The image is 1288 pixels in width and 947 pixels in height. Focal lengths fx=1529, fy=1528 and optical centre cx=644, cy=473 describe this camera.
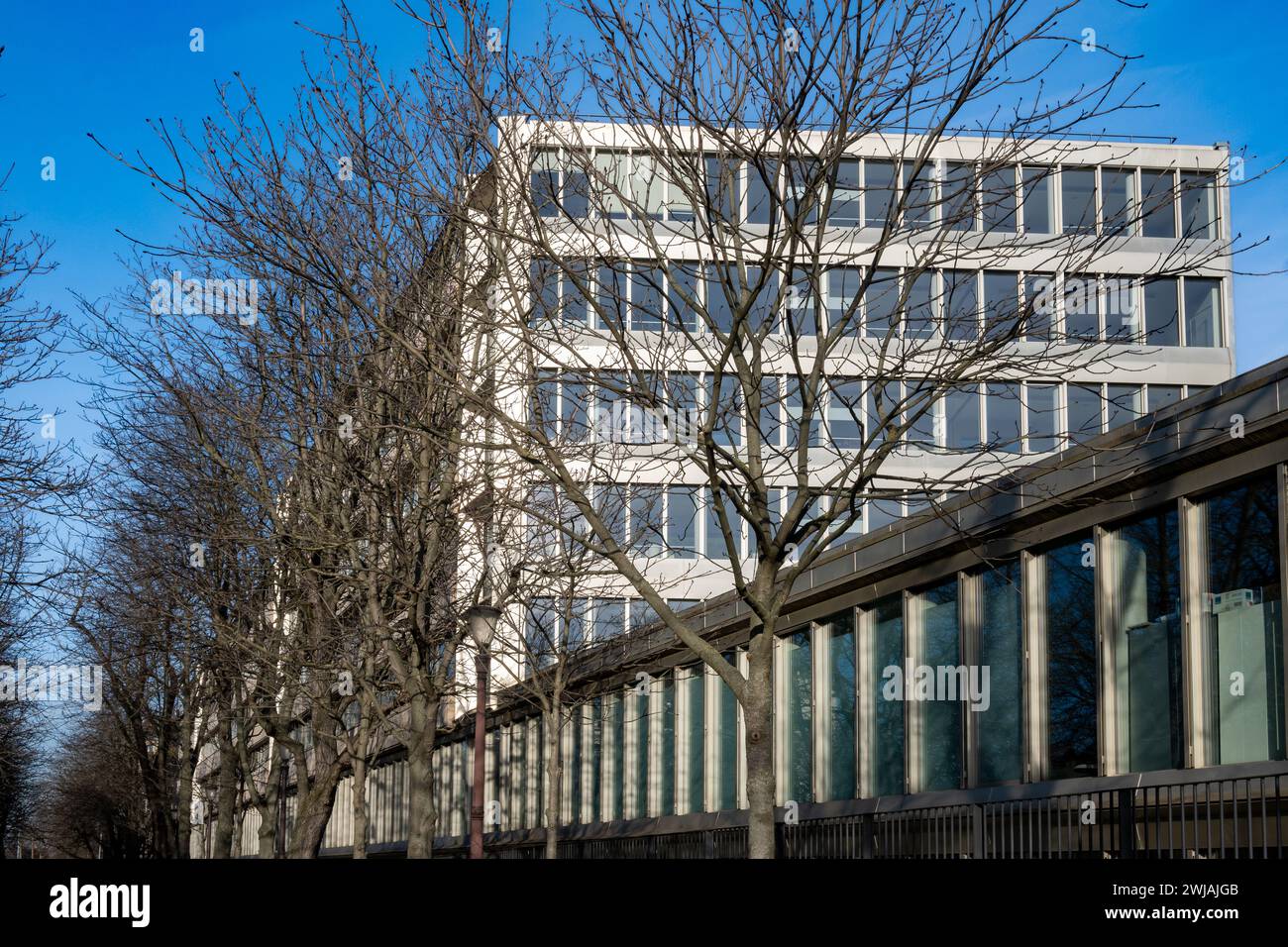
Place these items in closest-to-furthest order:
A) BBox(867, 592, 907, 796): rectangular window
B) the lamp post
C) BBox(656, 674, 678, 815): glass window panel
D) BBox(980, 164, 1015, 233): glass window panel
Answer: BBox(980, 164, 1015, 233): glass window panel, the lamp post, BBox(867, 592, 907, 796): rectangular window, BBox(656, 674, 678, 815): glass window panel

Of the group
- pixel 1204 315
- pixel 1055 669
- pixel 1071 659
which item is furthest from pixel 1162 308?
pixel 1071 659

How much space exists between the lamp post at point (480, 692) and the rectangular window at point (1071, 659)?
260 inches

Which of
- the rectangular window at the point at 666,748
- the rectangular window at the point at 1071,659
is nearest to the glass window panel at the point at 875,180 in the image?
the rectangular window at the point at 666,748

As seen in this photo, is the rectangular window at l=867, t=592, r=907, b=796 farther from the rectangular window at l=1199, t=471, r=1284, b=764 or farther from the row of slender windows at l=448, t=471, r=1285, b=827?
the rectangular window at l=1199, t=471, r=1284, b=764

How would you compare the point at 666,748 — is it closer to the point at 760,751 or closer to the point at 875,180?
the point at 760,751

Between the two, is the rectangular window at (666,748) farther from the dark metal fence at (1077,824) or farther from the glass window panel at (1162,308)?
the glass window panel at (1162,308)

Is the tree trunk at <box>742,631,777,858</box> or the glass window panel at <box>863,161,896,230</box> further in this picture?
the glass window panel at <box>863,161,896,230</box>

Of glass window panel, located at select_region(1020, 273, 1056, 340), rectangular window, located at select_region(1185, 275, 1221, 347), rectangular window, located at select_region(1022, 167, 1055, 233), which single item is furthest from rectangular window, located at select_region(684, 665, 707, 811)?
rectangular window, located at select_region(1185, 275, 1221, 347)

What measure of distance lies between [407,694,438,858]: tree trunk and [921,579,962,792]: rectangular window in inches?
263

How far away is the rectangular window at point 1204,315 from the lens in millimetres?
46562

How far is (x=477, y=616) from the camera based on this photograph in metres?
18.7

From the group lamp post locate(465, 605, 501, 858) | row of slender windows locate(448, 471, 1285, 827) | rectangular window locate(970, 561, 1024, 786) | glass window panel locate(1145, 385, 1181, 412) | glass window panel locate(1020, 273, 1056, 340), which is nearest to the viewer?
glass window panel locate(1020, 273, 1056, 340)

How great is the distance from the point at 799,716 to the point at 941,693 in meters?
4.78

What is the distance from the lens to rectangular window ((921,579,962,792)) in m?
18.3
